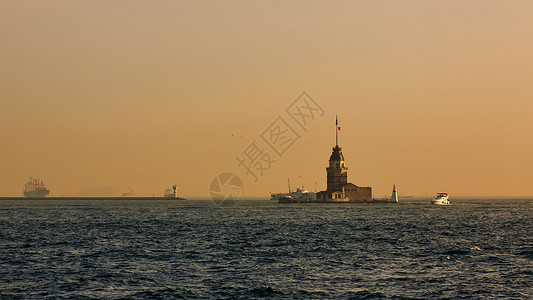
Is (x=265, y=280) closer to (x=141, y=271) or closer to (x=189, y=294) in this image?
(x=189, y=294)

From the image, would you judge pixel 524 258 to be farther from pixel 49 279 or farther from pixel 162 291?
pixel 49 279

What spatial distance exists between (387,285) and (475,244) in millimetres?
33241

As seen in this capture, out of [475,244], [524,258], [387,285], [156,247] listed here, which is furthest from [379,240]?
[387,285]

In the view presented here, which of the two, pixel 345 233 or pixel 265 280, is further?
pixel 345 233

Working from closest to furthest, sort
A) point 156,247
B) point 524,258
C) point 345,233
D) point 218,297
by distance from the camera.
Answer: point 218,297 < point 524,258 < point 156,247 < point 345,233

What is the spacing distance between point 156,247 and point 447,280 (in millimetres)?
34074

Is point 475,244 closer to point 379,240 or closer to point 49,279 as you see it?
point 379,240

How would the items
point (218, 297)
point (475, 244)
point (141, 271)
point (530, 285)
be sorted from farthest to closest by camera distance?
point (475, 244) → point (141, 271) → point (530, 285) → point (218, 297)

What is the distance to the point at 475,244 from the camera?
69.8m

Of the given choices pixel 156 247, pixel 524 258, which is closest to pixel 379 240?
pixel 524 258

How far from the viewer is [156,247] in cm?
6550

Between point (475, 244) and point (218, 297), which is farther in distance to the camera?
point (475, 244)

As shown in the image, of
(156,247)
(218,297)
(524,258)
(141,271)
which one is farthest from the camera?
(156,247)

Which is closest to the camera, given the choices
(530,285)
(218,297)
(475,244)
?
(218,297)
